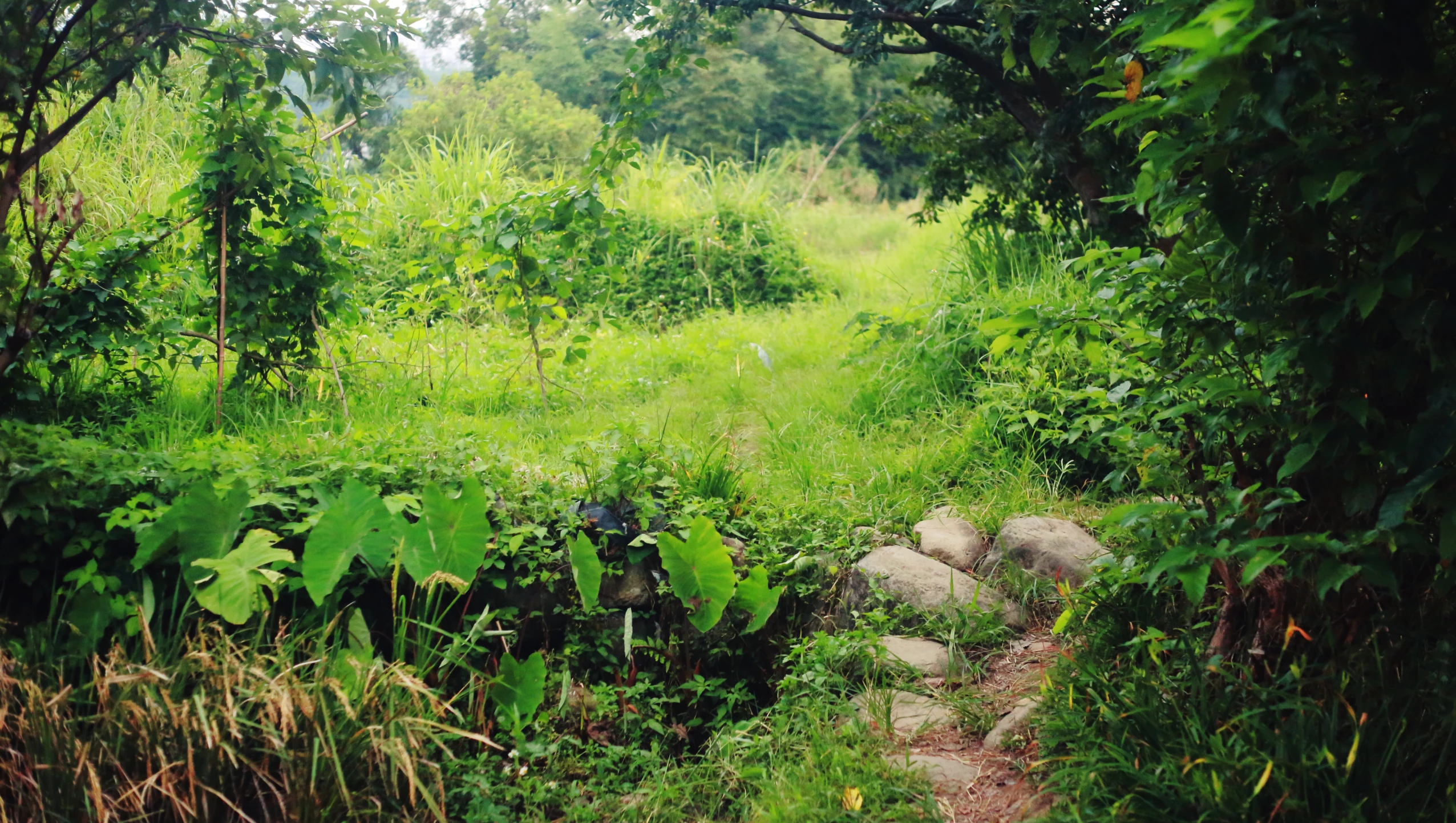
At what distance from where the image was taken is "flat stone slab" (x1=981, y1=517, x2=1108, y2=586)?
3266 millimetres

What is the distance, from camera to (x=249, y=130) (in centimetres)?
424

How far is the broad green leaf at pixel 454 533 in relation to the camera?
2973mm

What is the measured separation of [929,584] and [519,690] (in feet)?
4.58

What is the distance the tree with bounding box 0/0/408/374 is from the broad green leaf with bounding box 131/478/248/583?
108 cm

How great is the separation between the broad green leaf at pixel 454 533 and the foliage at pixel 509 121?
28.4ft

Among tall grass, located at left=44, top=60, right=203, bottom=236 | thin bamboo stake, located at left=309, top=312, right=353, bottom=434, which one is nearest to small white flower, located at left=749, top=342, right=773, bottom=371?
thin bamboo stake, located at left=309, top=312, right=353, bottom=434

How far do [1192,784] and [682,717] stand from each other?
1.69m

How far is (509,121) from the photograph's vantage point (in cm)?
1186

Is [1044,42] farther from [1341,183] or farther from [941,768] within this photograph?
[941,768]

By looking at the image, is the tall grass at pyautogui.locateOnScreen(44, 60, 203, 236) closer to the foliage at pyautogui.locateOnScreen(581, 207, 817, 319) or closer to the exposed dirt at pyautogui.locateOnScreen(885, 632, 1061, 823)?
the foliage at pyautogui.locateOnScreen(581, 207, 817, 319)

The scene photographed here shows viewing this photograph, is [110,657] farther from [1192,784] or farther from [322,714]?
[1192,784]

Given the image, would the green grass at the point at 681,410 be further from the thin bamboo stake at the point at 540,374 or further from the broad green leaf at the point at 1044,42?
the broad green leaf at the point at 1044,42

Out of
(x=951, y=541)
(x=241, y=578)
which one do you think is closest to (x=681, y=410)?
(x=951, y=541)

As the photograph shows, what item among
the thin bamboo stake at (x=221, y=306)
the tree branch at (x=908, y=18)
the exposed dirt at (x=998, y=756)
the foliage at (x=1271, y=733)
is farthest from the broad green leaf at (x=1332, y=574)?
the thin bamboo stake at (x=221, y=306)
